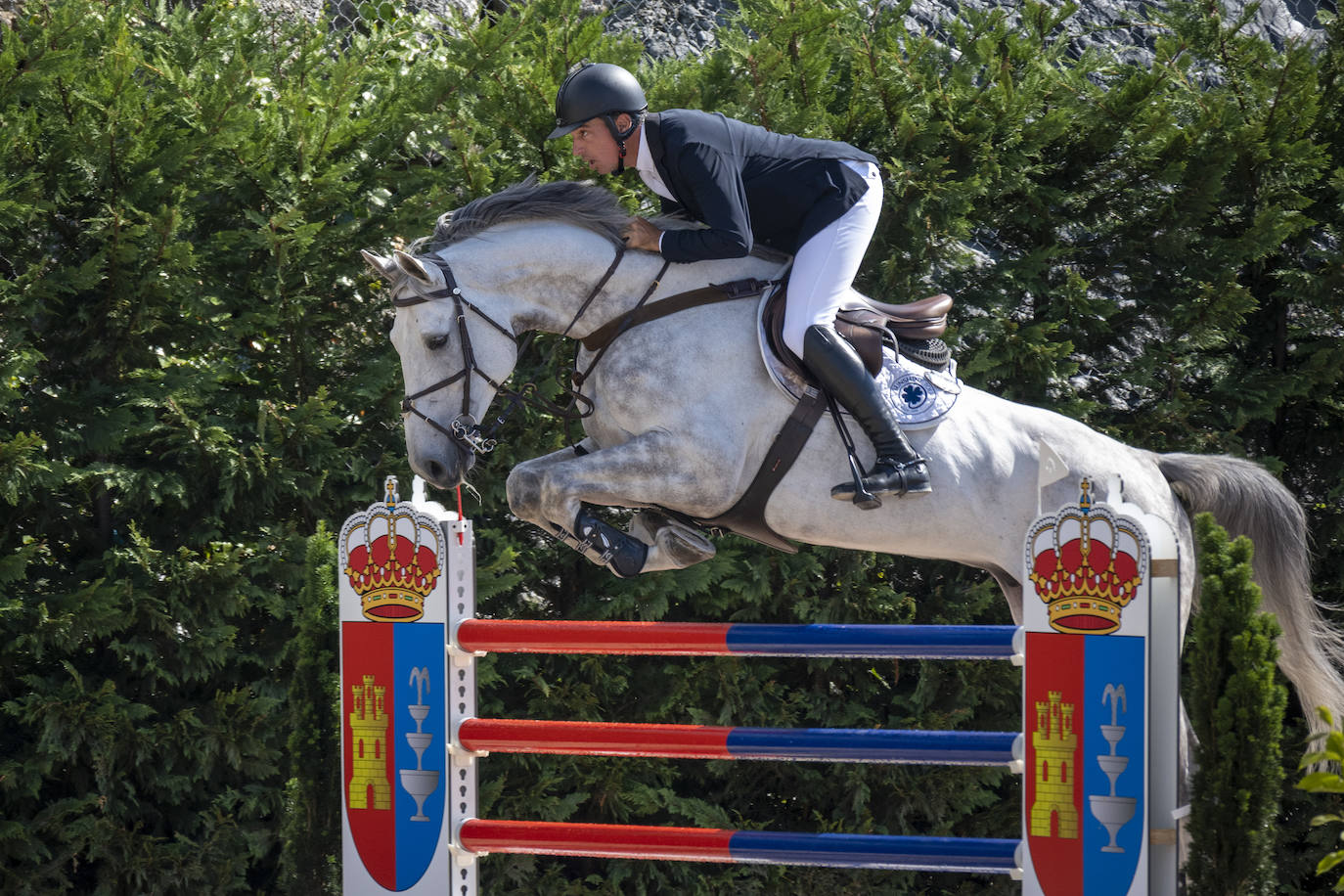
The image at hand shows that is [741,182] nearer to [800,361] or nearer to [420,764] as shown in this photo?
[800,361]

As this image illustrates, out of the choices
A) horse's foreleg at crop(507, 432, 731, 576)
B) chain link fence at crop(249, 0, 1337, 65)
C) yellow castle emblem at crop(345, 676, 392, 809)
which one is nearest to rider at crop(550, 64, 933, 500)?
horse's foreleg at crop(507, 432, 731, 576)

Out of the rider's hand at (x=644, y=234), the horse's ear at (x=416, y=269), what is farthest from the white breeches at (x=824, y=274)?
the horse's ear at (x=416, y=269)

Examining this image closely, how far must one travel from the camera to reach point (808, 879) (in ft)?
14.5

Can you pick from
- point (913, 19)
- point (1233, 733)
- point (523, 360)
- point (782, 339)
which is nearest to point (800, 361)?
point (782, 339)

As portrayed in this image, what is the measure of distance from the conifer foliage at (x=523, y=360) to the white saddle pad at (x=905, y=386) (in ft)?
3.95

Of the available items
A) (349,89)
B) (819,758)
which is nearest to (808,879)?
(819,758)

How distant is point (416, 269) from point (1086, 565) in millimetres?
1668

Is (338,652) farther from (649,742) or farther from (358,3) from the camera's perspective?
(358,3)

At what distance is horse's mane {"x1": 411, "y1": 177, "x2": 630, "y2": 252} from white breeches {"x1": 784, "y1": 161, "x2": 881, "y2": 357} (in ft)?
1.59

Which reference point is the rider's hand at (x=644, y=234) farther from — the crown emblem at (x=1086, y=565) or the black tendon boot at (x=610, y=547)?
the crown emblem at (x=1086, y=565)

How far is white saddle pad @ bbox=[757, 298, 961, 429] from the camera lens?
312 cm

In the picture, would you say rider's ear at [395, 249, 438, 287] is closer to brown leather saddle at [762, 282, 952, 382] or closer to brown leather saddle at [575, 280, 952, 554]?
brown leather saddle at [575, 280, 952, 554]

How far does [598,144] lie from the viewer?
309 centimetres

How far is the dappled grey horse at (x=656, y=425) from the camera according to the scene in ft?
10.0
